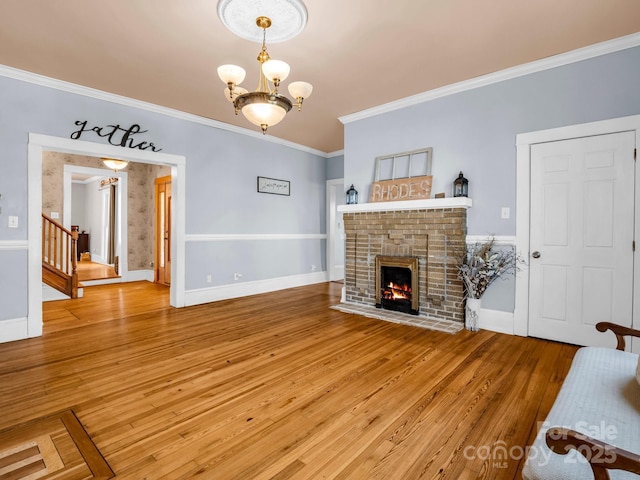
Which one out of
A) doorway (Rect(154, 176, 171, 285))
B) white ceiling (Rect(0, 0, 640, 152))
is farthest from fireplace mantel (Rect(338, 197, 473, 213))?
doorway (Rect(154, 176, 171, 285))

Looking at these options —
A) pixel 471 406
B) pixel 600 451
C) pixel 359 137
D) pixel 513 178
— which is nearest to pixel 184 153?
pixel 359 137

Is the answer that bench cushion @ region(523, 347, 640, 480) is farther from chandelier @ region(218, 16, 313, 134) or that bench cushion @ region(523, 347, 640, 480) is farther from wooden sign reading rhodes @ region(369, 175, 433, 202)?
wooden sign reading rhodes @ region(369, 175, 433, 202)

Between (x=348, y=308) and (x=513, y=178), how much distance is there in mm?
2594

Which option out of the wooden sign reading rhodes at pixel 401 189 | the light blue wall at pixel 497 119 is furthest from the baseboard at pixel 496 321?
the wooden sign reading rhodes at pixel 401 189

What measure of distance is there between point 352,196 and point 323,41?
7.59ft

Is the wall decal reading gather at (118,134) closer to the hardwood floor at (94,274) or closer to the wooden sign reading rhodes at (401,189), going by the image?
the wooden sign reading rhodes at (401,189)

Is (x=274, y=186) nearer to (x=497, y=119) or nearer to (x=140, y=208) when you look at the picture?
(x=140, y=208)

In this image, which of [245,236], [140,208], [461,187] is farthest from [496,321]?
[140,208]

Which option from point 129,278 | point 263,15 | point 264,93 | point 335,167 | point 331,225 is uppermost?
point 263,15

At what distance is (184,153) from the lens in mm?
4902

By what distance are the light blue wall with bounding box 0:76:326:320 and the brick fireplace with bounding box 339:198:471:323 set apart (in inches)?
71.5

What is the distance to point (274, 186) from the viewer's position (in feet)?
20.2

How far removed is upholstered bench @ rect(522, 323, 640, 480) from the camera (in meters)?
0.88

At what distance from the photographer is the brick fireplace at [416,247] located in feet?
12.9
